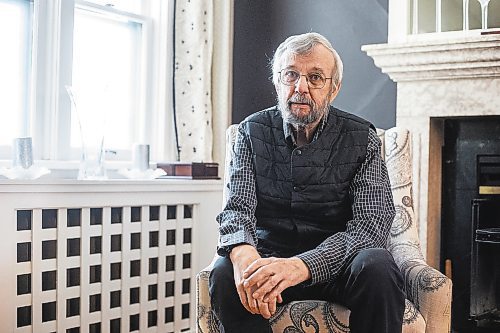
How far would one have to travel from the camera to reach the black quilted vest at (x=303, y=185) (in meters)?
1.92

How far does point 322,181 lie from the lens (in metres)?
1.92

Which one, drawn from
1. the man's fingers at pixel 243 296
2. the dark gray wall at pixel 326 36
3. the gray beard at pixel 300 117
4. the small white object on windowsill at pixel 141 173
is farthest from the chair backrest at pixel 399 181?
the dark gray wall at pixel 326 36

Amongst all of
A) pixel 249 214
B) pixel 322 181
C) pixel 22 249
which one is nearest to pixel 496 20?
pixel 322 181

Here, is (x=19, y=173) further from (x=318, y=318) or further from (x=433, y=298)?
(x=433, y=298)

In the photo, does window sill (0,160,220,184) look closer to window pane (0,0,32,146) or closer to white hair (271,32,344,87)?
window pane (0,0,32,146)

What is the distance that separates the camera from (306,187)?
6.30ft

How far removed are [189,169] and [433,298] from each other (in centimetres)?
135

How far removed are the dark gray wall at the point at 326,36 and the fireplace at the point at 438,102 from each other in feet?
0.58

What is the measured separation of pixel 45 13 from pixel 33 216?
861mm

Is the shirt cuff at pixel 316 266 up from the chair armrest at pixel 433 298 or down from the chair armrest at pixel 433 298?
up

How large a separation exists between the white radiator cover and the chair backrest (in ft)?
1.77

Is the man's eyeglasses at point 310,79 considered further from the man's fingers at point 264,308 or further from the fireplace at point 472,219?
the fireplace at point 472,219

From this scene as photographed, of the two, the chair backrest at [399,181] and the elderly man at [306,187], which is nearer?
the elderly man at [306,187]

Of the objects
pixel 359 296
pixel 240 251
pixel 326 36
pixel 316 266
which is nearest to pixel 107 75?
pixel 326 36
